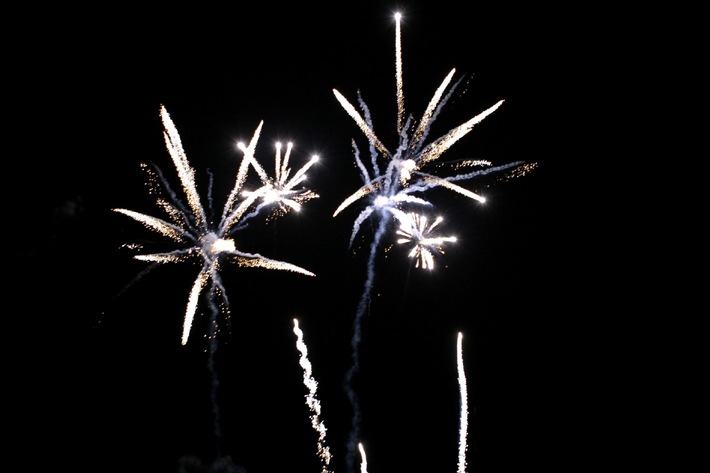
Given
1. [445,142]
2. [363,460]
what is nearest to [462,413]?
[363,460]

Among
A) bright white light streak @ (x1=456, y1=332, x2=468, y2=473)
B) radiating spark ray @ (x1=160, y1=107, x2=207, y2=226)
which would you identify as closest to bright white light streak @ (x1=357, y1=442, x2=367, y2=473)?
bright white light streak @ (x1=456, y1=332, x2=468, y2=473)

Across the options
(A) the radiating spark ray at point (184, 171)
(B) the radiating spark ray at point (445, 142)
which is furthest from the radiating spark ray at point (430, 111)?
(A) the radiating spark ray at point (184, 171)

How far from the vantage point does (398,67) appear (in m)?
8.07

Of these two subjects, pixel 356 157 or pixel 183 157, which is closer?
pixel 183 157

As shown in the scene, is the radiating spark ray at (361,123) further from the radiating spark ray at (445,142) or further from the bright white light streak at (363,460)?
the bright white light streak at (363,460)

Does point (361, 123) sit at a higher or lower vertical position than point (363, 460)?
higher

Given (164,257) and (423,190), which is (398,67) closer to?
(423,190)

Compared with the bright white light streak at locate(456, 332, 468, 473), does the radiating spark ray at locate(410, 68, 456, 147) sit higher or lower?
higher

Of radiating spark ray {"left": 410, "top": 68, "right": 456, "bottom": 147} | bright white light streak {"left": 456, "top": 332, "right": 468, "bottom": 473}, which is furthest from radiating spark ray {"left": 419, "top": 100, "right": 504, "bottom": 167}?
bright white light streak {"left": 456, "top": 332, "right": 468, "bottom": 473}

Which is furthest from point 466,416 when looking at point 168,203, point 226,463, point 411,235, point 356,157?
point 226,463

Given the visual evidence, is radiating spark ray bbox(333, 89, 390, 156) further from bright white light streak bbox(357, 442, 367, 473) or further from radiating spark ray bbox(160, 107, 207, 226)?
bright white light streak bbox(357, 442, 367, 473)

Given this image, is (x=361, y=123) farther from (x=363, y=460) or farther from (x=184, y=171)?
(x=363, y=460)

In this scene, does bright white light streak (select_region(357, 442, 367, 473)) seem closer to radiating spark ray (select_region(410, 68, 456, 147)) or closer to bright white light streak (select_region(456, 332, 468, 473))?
bright white light streak (select_region(456, 332, 468, 473))

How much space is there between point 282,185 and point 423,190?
3.09m
